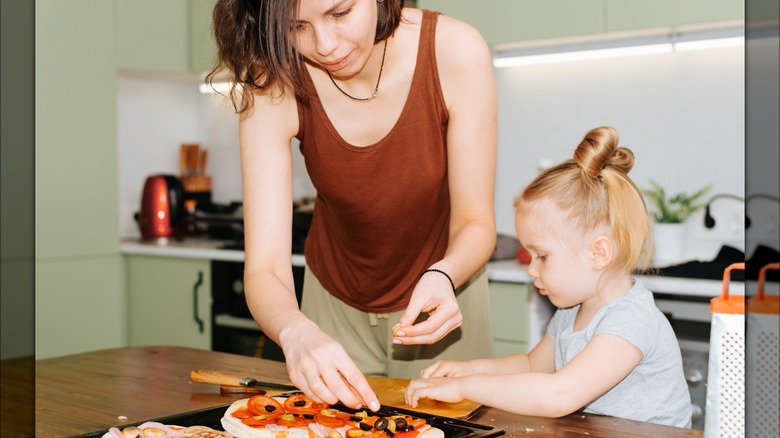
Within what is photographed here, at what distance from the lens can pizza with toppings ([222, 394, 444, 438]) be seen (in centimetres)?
100

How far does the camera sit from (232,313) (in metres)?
3.06

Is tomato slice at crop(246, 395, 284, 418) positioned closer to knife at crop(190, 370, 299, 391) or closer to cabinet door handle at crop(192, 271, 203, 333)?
knife at crop(190, 370, 299, 391)

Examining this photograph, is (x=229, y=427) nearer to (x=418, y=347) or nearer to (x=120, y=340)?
(x=418, y=347)

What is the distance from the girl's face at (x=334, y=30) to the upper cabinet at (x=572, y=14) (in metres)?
1.37

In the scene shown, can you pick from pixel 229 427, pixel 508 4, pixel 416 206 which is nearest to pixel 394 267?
pixel 416 206

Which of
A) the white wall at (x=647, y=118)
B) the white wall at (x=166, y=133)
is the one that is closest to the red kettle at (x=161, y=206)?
the white wall at (x=166, y=133)

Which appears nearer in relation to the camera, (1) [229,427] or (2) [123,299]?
(1) [229,427]

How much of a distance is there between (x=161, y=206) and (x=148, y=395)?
2193mm

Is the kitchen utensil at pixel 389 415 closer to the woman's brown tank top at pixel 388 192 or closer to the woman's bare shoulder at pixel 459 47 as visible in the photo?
the woman's brown tank top at pixel 388 192

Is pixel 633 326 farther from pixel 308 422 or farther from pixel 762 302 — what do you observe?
pixel 762 302

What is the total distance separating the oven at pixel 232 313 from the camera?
9.84 ft

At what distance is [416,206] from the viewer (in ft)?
4.75

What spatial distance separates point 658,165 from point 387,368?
1467 millimetres

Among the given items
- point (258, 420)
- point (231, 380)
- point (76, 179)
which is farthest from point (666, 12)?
point (76, 179)
